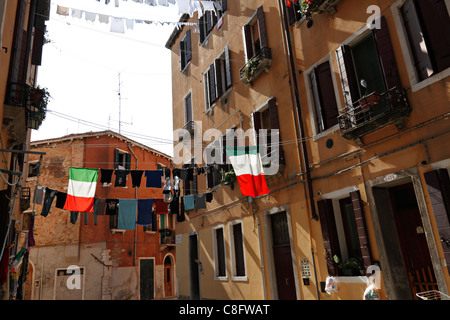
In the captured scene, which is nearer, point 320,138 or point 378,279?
point 378,279

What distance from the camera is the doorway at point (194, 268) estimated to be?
15225mm

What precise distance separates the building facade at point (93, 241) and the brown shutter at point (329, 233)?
1370cm

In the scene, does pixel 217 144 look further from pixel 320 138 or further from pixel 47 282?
pixel 47 282

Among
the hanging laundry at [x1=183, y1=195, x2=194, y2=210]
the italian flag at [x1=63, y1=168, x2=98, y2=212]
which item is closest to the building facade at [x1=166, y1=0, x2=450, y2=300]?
the hanging laundry at [x1=183, y1=195, x2=194, y2=210]

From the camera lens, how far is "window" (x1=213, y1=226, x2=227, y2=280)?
13461mm

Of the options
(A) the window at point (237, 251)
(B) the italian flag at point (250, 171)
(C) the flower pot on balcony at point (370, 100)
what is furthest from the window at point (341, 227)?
(A) the window at point (237, 251)

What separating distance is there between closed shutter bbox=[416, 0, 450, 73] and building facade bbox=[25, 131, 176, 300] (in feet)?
56.0

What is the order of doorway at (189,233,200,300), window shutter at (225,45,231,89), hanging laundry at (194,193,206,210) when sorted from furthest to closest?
1. doorway at (189,233,200,300)
2. hanging laundry at (194,193,206,210)
3. window shutter at (225,45,231,89)

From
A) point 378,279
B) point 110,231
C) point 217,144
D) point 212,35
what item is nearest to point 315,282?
point 378,279

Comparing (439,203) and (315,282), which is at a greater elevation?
(439,203)

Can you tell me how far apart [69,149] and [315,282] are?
21485mm

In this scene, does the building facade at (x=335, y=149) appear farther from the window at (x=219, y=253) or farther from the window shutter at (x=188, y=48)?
the window shutter at (x=188, y=48)

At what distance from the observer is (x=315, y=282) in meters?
8.58

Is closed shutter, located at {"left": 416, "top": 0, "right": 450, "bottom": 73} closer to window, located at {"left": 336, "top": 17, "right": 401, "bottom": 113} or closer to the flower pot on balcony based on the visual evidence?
window, located at {"left": 336, "top": 17, "right": 401, "bottom": 113}
